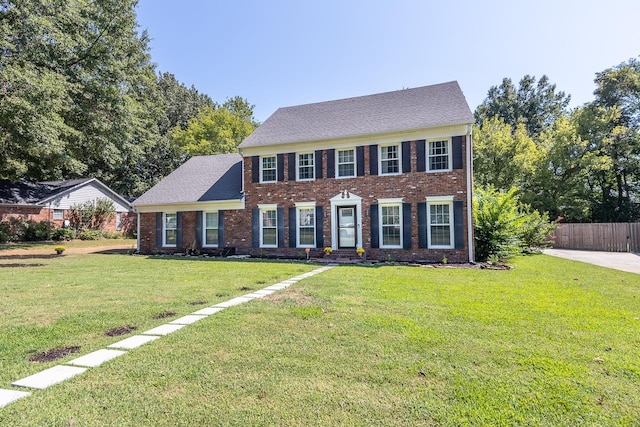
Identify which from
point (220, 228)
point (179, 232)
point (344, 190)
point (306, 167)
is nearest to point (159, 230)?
point (179, 232)

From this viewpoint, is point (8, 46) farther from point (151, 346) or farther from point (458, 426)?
point (458, 426)

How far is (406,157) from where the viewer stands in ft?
45.5

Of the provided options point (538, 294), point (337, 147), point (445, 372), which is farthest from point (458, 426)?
point (337, 147)

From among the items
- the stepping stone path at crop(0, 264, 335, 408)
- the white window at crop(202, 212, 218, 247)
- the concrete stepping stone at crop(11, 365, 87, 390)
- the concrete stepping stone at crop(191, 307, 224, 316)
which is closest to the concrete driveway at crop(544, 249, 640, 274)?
the concrete stepping stone at crop(191, 307, 224, 316)

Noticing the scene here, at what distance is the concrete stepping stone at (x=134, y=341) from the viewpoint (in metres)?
4.25

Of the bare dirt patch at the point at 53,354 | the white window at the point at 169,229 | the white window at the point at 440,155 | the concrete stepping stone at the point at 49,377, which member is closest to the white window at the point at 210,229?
the white window at the point at 169,229

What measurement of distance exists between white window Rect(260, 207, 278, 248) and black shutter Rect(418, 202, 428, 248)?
635cm

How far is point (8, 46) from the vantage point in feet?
53.1

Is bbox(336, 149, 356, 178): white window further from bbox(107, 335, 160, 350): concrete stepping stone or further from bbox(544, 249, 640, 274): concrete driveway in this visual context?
bbox(107, 335, 160, 350): concrete stepping stone

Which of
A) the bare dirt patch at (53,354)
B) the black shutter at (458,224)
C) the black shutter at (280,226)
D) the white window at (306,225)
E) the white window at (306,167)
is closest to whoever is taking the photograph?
the bare dirt patch at (53,354)

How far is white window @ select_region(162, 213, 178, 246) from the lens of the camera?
58.2 ft

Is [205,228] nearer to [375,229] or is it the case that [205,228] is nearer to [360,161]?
[360,161]

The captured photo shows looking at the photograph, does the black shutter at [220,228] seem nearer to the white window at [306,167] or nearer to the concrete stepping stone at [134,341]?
the white window at [306,167]

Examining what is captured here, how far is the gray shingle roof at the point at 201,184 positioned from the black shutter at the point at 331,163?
14.5 ft
